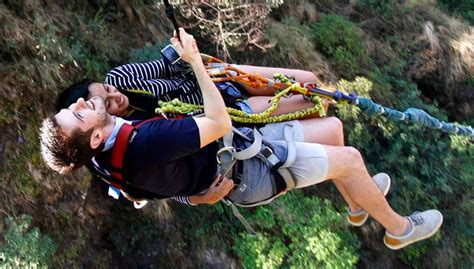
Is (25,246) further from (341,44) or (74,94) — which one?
(341,44)

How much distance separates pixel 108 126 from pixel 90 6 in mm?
2220

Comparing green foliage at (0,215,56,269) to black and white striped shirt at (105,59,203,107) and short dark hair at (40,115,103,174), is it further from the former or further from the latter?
short dark hair at (40,115,103,174)

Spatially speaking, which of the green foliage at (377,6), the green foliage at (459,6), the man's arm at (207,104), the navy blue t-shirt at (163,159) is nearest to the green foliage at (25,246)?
the navy blue t-shirt at (163,159)

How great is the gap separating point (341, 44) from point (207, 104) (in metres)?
3.37

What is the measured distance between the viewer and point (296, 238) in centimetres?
359

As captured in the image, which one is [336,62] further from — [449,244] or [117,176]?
[117,176]

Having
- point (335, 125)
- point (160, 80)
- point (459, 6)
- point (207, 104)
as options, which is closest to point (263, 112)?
point (335, 125)

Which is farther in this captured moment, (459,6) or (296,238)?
(459,6)

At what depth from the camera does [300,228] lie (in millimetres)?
3594

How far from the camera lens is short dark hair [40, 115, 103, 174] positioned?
1641 millimetres

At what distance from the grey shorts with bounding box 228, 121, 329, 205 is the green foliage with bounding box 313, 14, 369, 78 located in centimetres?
264

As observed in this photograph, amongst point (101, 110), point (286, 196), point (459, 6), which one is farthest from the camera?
point (459, 6)

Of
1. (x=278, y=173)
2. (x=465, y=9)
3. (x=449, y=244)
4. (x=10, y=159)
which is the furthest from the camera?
(x=465, y=9)

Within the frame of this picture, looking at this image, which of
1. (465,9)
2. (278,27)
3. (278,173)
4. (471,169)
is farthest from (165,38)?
(465,9)
